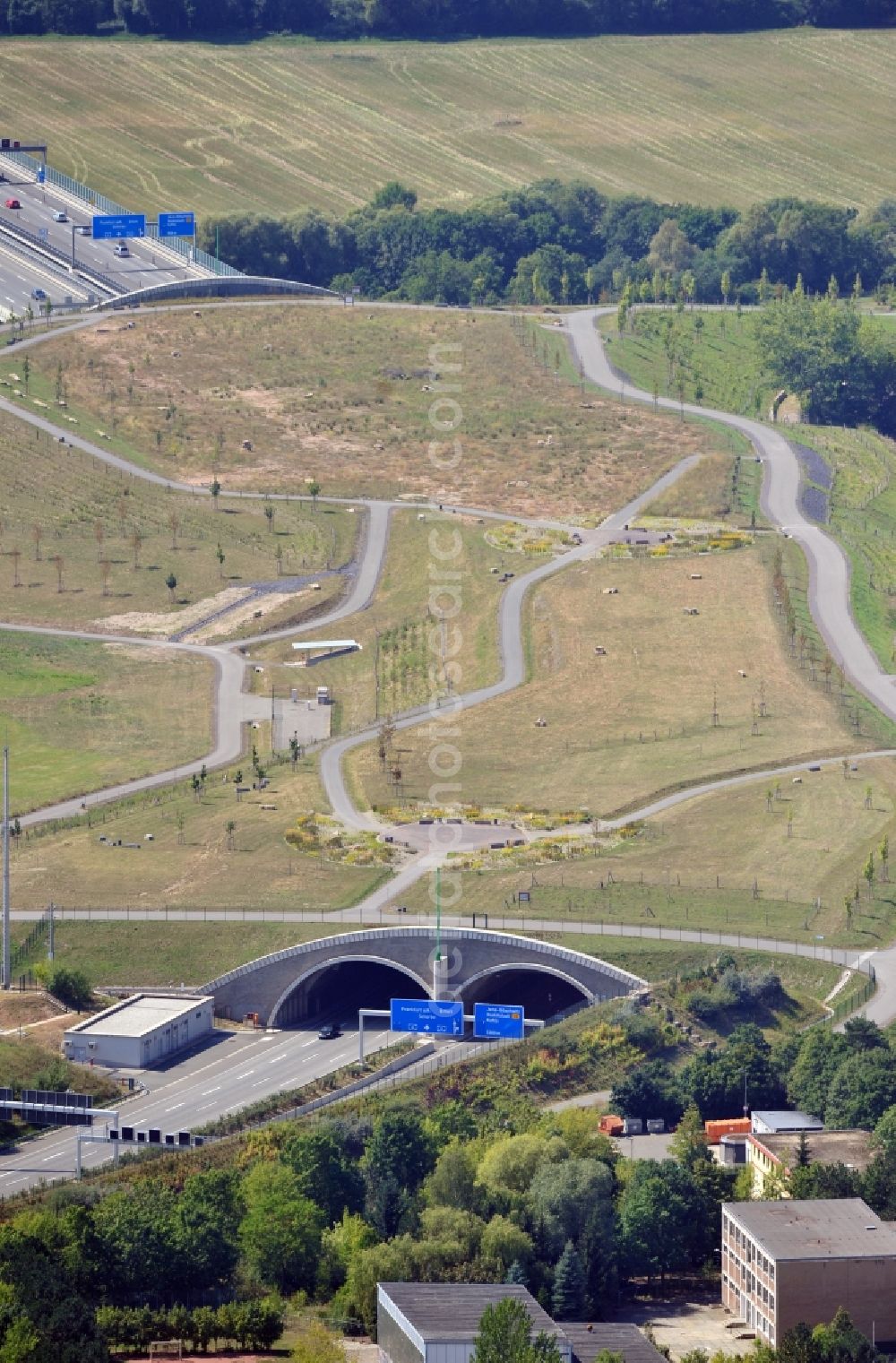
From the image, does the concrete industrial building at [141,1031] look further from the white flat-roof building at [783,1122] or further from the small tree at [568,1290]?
the small tree at [568,1290]

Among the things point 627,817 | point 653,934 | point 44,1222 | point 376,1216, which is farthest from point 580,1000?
point 44,1222

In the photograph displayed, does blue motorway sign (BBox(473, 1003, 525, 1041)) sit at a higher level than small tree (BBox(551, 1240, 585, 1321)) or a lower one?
higher

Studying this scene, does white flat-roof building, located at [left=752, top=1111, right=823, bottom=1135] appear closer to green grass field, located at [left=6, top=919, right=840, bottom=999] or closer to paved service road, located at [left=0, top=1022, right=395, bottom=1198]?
green grass field, located at [left=6, top=919, right=840, bottom=999]

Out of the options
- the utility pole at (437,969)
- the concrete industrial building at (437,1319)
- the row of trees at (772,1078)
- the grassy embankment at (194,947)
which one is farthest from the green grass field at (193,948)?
the concrete industrial building at (437,1319)

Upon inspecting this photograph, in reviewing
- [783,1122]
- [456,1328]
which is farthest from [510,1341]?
[783,1122]

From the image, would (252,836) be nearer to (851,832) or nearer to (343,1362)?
(851,832)

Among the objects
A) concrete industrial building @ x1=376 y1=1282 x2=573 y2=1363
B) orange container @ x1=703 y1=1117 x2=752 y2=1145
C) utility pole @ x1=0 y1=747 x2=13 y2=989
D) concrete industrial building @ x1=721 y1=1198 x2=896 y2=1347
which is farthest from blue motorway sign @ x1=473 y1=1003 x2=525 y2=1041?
concrete industrial building @ x1=376 y1=1282 x2=573 y2=1363
